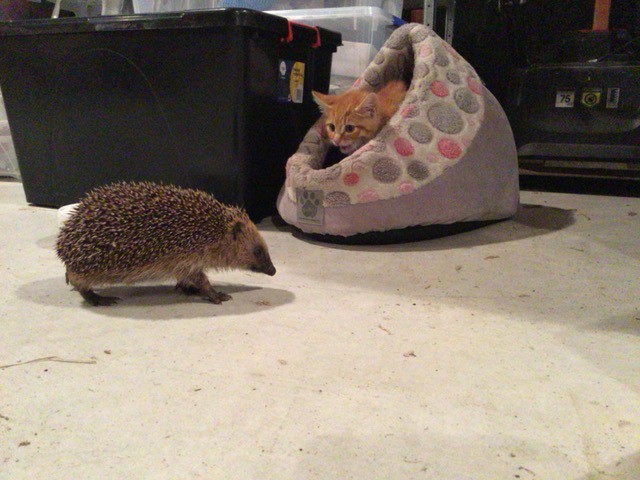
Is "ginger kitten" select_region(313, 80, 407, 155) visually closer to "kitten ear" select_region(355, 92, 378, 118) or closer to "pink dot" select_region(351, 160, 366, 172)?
"kitten ear" select_region(355, 92, 378, 118)

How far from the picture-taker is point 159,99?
2.45m

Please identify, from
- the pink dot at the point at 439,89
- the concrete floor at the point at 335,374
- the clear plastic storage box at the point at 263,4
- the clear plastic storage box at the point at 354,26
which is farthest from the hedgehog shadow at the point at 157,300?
the clear plastic storage box at the point at 263,4

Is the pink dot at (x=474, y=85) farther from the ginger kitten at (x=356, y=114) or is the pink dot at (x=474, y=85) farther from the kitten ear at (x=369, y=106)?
the kitten ear at (x=369, y=106)

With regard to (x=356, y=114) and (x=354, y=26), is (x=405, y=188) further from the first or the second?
(x=354, y=26)

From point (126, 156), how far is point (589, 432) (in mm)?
2349

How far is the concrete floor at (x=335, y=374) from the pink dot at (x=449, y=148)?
0.49 metres

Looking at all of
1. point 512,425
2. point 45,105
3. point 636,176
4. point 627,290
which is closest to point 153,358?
point 512,425

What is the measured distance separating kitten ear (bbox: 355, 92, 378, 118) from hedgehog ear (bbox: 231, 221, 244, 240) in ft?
2.94

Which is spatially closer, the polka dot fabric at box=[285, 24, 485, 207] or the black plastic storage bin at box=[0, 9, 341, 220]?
the polka dot fabric at box=[285, 24, 485, 207]

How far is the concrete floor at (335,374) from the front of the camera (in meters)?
0.92

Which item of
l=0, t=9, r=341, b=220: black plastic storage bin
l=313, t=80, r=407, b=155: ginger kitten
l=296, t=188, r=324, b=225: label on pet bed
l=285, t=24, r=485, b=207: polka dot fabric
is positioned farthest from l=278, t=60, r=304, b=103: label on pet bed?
l=296, t=188, r=324, b=225: label on pet bed

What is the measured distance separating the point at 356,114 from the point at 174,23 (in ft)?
3.03

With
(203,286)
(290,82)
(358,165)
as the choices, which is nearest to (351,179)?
(358,165)

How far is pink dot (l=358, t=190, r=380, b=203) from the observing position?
2104 mm
